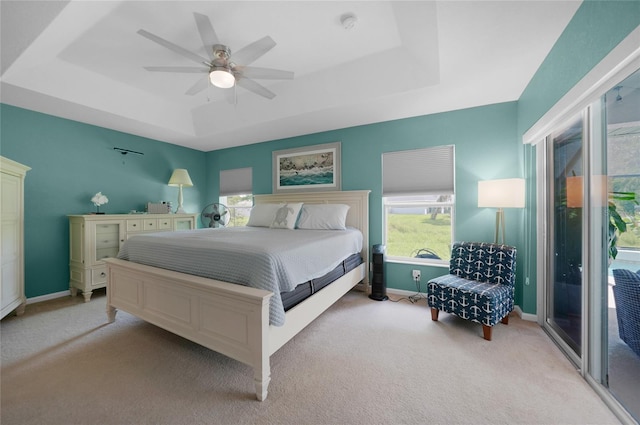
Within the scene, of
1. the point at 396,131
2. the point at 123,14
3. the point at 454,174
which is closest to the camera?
the point at 123,14

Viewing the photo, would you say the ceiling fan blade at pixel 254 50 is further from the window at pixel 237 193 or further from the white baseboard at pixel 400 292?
the white baseboard at pixel 400 292

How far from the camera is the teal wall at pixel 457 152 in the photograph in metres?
2.77

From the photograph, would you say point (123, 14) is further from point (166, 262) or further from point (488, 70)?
point (488, 70)

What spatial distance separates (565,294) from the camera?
2.11 metres

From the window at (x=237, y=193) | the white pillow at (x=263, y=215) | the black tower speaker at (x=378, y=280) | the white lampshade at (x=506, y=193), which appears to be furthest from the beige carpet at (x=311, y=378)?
the window at (x=237, y=193)

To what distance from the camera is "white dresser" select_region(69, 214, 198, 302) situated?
121 inches

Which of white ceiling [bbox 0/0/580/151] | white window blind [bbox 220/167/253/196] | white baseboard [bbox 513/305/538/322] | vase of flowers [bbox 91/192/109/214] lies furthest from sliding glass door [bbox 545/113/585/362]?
vase of flowers [bbox 91/192/109/214]

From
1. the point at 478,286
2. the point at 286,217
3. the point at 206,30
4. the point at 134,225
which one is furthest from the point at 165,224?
the point at 478,286

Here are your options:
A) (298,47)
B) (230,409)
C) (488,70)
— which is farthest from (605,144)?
(230,409)

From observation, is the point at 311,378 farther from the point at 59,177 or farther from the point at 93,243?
the point at 59,177

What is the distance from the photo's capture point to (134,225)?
3.53 m

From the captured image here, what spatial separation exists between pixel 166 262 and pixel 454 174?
3.23m

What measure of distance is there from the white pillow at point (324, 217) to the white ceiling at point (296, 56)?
1.20 meters

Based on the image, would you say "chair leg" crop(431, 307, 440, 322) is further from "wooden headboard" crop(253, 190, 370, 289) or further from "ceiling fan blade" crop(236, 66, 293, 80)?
"ceiling fan blade" crop(236, 66, 293, 80)
